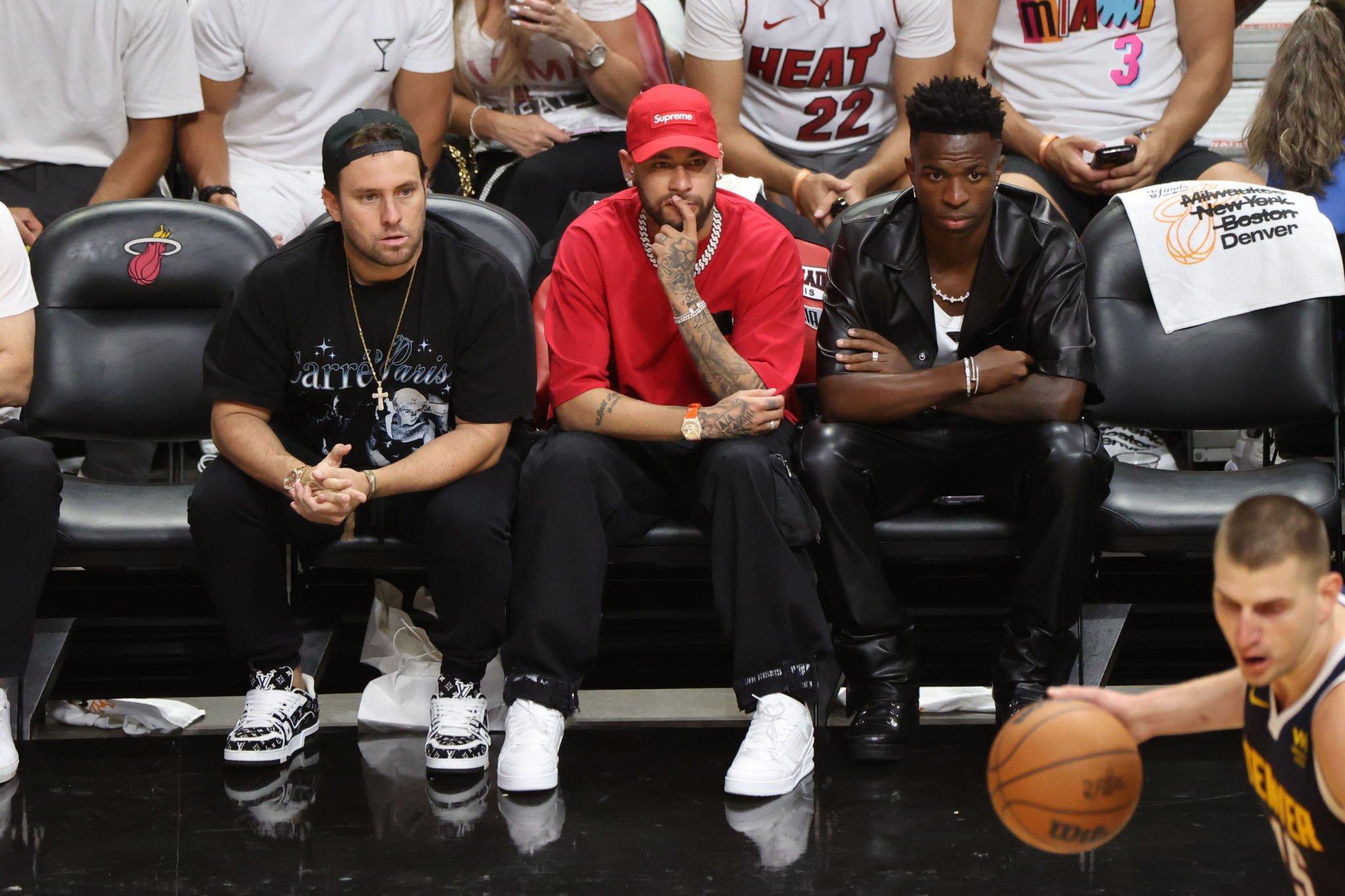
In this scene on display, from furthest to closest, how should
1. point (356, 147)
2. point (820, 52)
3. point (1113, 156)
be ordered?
point (820, 52)
point (1113, 156)
point (356, 147)

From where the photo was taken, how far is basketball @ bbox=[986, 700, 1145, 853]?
202 centimetres

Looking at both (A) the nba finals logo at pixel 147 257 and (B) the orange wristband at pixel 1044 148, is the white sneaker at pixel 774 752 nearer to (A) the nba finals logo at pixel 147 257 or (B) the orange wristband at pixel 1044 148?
(A) the nba finals logo at pixel 147 257

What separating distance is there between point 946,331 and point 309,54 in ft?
6.92

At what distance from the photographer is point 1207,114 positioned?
4.48 metres

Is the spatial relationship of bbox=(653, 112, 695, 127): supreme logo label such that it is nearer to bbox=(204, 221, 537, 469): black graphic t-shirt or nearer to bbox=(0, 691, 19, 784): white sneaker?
bbox=(204, 221, 537, 469): black graphic t-shirt

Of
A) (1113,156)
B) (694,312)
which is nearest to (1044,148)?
(1113,156)

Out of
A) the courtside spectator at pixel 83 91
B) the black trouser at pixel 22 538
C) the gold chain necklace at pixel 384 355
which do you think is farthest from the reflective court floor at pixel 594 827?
the courtside spectator at pixel 83 91

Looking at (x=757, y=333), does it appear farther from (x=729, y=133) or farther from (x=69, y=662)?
(x=69, y=662)

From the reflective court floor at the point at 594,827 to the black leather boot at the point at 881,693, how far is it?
0.17ft

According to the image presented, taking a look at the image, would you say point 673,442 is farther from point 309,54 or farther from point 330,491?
point 309,54

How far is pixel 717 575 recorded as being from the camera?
3.13 m

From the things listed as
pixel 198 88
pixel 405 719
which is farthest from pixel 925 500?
pixel 198 88

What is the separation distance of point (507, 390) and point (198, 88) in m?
1.75

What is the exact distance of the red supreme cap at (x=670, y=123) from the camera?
330cm
